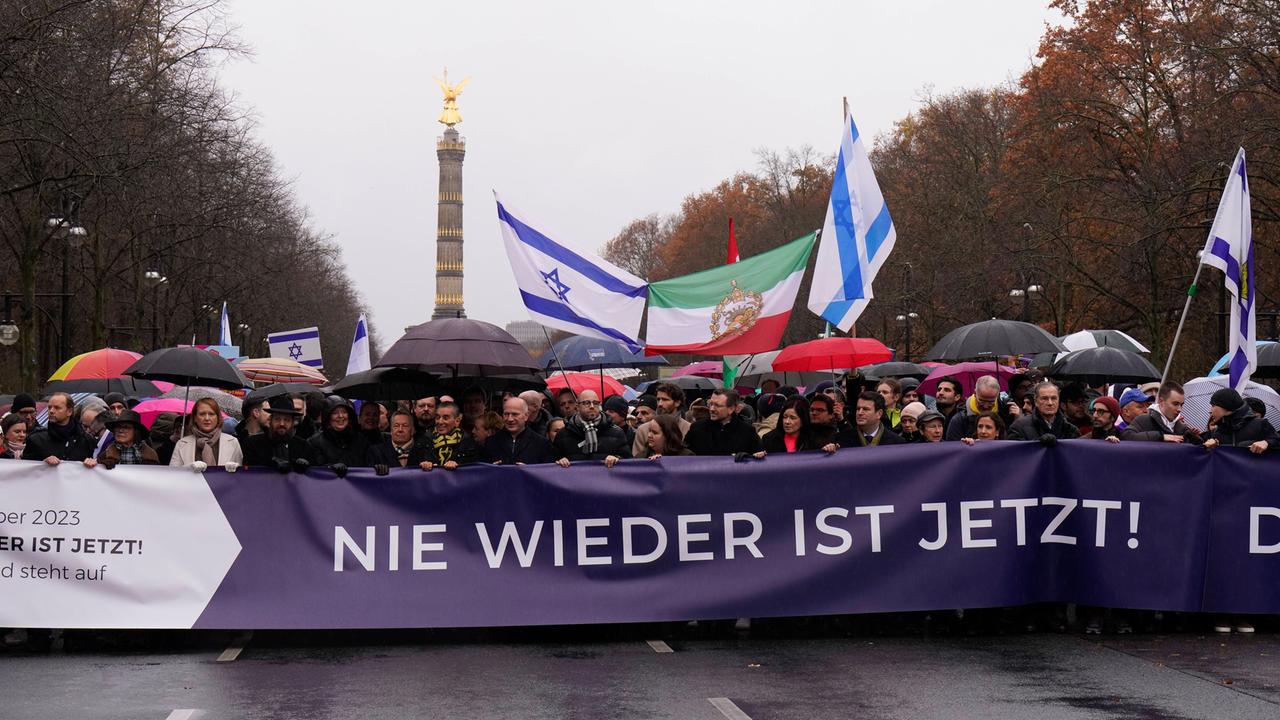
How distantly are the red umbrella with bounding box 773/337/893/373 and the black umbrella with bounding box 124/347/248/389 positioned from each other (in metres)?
5.85

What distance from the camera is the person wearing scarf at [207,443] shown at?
1070cm

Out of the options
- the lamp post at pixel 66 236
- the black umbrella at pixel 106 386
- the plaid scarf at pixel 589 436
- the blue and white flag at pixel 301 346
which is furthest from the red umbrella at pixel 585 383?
the lamp post at pixel 66 236

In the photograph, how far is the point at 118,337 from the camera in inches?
2066

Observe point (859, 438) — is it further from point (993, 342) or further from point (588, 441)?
point (993, 342)

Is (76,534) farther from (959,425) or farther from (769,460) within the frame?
(959,425)

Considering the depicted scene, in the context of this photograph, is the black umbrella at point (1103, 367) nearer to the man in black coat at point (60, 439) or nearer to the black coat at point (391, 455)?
the black coat at point (391, 455)

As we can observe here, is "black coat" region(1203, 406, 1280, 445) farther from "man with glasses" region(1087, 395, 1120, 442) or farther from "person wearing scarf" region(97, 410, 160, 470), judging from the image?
"person wearing scarf" region(97, 410, 160, 470)

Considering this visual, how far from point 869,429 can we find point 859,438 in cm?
13

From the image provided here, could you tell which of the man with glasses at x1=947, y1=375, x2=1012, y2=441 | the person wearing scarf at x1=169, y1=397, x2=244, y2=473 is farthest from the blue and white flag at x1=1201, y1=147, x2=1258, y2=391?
the person wearing scarf at x1=169, y1=397, x2=244, y2=473

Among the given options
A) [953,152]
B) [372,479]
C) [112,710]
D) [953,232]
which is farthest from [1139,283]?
[112,710]

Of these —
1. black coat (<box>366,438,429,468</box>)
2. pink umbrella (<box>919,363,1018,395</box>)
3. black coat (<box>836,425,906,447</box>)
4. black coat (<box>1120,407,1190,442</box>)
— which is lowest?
black coat (<box>366,438,429,468</box>)

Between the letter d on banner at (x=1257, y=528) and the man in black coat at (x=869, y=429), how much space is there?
220 cm

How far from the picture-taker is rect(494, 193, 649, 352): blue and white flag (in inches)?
465

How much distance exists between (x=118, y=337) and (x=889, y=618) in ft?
149
